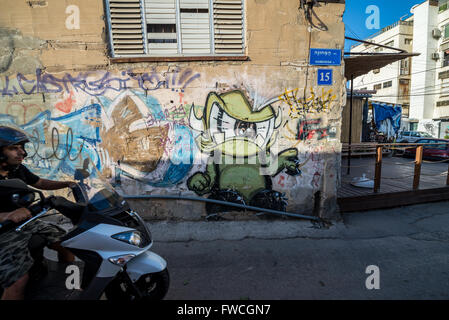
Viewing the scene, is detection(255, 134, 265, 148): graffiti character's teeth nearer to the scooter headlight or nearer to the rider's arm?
the scooter headlight

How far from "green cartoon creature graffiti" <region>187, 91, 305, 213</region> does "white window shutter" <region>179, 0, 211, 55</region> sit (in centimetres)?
95

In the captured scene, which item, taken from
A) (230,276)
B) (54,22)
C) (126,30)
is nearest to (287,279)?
(230,276)

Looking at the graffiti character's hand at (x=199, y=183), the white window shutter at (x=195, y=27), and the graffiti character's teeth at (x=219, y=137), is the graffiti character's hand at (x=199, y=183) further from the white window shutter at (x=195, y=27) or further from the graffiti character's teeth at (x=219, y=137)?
the white window shutter at (x=195, y=27)

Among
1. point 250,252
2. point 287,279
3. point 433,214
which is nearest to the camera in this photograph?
point 287,279

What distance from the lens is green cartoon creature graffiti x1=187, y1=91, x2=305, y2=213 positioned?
414 cm

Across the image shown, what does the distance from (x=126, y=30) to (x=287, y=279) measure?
4805 mm

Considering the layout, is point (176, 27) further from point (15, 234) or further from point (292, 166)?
point (15, 234)

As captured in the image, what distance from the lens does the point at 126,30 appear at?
4035 mm

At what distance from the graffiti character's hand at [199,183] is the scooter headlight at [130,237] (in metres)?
2.19

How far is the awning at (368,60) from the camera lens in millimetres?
4383

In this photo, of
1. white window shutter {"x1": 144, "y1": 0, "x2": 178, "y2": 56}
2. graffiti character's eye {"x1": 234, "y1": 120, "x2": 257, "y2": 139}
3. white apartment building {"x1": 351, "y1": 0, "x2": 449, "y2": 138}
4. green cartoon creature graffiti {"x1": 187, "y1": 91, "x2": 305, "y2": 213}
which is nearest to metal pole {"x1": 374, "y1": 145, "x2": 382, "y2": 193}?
green cartoon creature graffiti {"x1": 187, "y1": 91, "x2": 305, "y2": 213}
